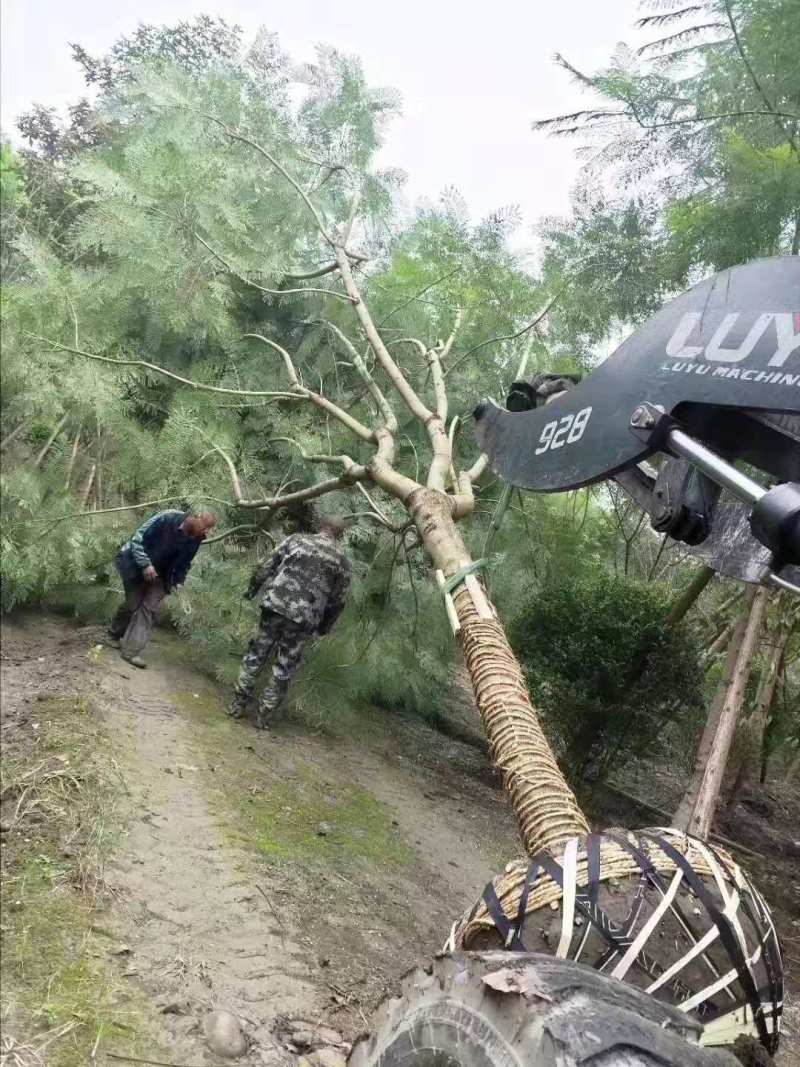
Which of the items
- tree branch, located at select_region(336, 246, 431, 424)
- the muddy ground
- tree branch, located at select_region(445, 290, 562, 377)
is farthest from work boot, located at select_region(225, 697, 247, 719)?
tree branch, located at select_region(445, 290, 562, 377)

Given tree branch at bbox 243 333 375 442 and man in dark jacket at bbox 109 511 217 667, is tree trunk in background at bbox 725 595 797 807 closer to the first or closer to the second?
tree branch at bbox 243 333 375 442

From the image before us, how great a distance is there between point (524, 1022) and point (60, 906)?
81.3 inches

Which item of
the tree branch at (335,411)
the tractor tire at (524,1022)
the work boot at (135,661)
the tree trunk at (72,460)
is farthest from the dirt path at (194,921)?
the tree trunk at (72,460)

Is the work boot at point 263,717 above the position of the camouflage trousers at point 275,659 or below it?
below

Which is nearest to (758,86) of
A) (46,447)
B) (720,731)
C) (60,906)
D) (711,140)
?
(711,140)

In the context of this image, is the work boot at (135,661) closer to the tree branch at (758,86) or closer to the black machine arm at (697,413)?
the black machine arm at (697,413)

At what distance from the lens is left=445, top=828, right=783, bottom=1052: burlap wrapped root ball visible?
5.52 feet

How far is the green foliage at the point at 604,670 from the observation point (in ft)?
18.9

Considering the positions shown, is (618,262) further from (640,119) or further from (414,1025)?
(414,1025)

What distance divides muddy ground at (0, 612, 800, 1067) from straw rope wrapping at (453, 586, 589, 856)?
87 cm

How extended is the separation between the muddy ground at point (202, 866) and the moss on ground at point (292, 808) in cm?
2

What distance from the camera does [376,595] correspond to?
20.7ft

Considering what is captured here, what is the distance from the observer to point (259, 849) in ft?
11.7

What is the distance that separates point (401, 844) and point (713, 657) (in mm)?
3217
